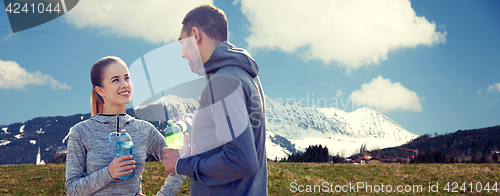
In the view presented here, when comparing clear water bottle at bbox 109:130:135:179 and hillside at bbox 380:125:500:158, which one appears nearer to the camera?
clear water bottle at bbox 109:130:135:179

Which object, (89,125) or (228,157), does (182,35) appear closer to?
(228,157)

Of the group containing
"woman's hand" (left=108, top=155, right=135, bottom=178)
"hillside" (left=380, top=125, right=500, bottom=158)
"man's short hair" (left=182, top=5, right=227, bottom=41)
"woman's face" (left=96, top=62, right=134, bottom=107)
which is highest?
"man's short hair" (left=182, top=5, right=227, bottom=41)

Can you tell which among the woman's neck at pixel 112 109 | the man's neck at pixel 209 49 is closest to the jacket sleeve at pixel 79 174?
the woman's neck at pixel 112 109

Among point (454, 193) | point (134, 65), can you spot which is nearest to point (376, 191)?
point (454, 193)

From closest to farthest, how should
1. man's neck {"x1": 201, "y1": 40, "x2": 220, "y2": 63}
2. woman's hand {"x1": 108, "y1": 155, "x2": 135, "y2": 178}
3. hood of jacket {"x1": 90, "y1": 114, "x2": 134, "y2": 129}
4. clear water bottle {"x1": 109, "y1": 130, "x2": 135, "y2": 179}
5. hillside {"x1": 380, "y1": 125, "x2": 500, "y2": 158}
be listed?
1. man's neck {"x1": 201, "y1": 40, "x2": 220, "y2": 63}
2. woman's hand {"x1": 108, "y1": 155, "x2": 135, "y2": 178}
3. clear water bottle {"x1": 109, "y1": 130, "x2": 135, "y2": 179}
4. hood of jacket {"x1": 90, "y1": 114, "x2": 134, "y2": 129}
5. hillside {"x1": 380, "y1": 125, "x2": 500, "y2": 158}

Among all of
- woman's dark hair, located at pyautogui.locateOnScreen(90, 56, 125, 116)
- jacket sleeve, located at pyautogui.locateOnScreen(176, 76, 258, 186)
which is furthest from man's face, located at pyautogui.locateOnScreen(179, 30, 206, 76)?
woman's dark hair, located at pyautogui.locateOnScreen(90, 56, 125, 116)

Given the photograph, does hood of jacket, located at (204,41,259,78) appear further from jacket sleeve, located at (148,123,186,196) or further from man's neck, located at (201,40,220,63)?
jacket sleeve, located at (148,123,186,196)

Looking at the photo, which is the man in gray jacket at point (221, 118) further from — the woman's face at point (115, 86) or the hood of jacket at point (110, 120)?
the woman's face at point (115, 86)

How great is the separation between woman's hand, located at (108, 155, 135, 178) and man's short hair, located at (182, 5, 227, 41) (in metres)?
1.54

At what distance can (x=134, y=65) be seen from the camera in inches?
166

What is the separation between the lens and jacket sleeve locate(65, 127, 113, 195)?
137 inches

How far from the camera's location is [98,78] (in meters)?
4.04

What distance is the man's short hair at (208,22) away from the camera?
3074 millimetres

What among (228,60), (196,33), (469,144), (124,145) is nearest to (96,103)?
(124,145)
